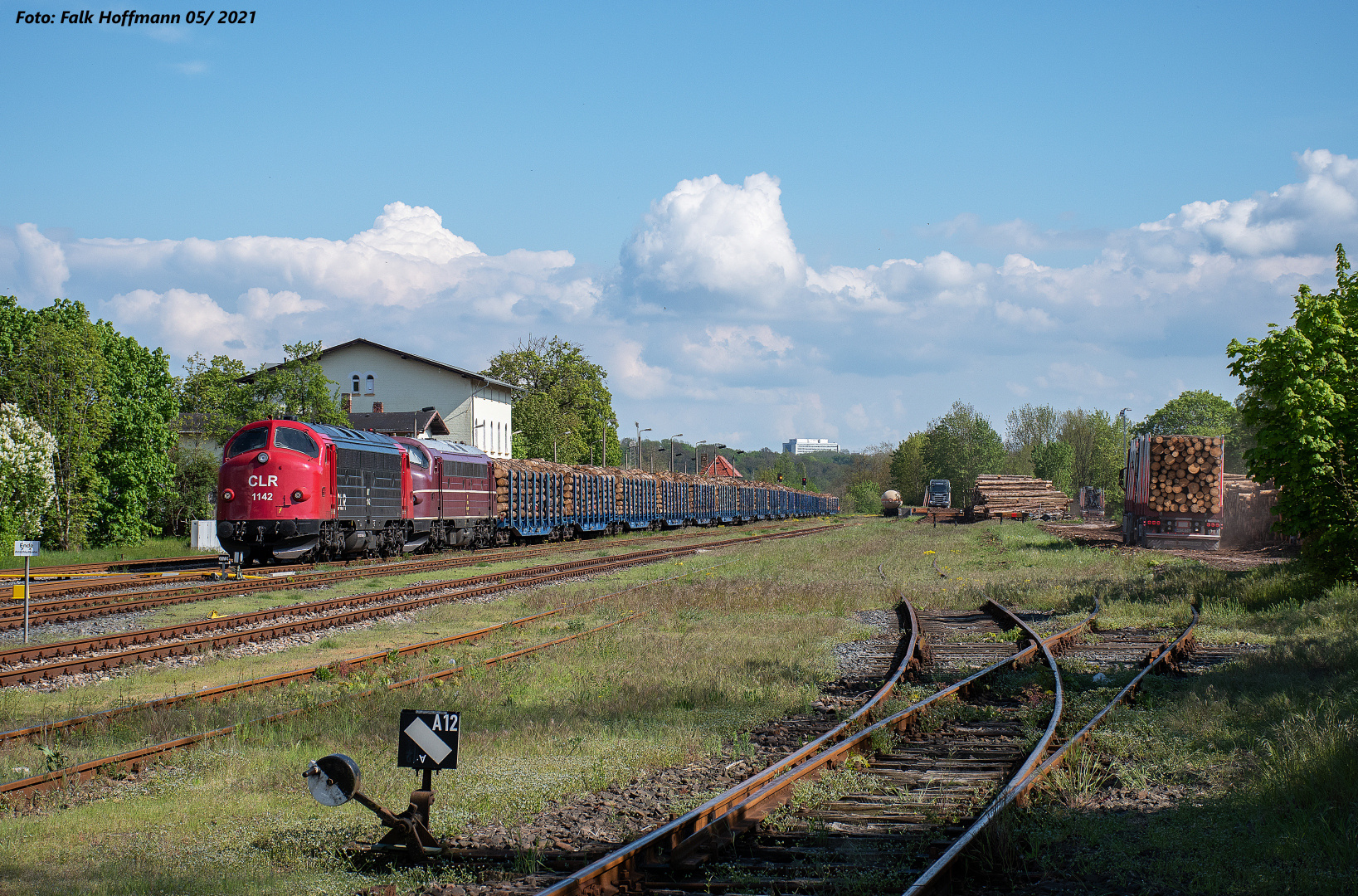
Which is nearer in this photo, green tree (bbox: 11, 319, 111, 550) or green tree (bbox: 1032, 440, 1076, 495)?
green tree (bbox: 11, 319, 111, 550)

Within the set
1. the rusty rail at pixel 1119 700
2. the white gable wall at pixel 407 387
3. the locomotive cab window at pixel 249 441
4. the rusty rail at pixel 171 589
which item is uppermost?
the white gable wall at pixel 407 387

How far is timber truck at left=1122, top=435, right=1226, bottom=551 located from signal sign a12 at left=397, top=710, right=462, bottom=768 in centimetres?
2898

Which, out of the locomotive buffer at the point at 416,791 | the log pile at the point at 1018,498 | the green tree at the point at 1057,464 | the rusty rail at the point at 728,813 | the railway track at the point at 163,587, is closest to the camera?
the rusty rail at the point at 728,813

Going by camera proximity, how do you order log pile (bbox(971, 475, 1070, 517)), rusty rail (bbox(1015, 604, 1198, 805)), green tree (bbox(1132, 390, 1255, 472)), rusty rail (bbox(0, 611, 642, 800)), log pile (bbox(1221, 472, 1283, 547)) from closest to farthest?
1. rusty rail (bbox(1015, 604, 1198, 805))
2. rusty rail (bbox(0, 611, 642, 800))
3. log pile (bbox(1221, 472, 1283, 547))
4. log pile (bbox(971, 475, 1070, 517))
5. green tree (bbox(1132, 390, 1255, 472))

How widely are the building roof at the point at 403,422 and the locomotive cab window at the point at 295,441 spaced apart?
41.6m

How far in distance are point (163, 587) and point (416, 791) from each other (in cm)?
1739

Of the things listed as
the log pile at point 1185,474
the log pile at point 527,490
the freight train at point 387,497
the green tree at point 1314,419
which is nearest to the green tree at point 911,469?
the freight train at point 387,497

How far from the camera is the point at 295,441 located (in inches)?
962

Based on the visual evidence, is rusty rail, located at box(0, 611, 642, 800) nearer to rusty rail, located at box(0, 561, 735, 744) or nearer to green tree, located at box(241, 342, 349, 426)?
rusty rail, located at box(0, 561, 735, 744)

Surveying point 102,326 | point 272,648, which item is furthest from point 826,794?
point 102,326

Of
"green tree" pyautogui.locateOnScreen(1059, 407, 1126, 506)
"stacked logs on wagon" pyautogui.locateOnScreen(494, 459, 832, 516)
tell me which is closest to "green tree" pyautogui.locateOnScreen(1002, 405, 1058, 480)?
"green tree" pyautogui.locateOnScreen(1059, 407, 1126, 506)

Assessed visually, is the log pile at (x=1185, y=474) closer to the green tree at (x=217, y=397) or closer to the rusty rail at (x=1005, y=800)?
the rusty rail at (x=1005, y=800)

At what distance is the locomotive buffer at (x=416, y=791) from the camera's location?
17.9 ft

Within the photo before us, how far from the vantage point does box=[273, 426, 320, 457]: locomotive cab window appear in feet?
79.4
